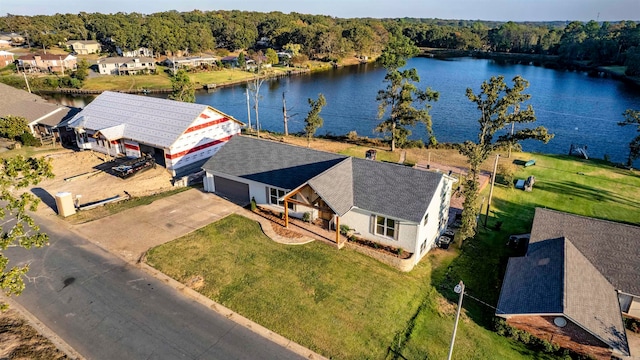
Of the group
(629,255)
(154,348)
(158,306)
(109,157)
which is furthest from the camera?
(109,157)

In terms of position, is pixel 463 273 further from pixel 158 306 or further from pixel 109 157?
pixel 109 157

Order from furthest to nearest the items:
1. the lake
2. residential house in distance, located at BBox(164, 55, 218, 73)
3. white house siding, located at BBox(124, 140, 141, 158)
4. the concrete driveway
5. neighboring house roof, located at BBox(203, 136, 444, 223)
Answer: residential house in distance, located at BBox(164, 55, 218, 73) < the lake < white house siding, located at BBox(124, 140, 141, 158) < the concrete driveway < neighboring house roof, located at BBox(203, 136, 444, 223)

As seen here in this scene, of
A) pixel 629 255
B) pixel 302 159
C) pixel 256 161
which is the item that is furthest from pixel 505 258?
pixel 256 161

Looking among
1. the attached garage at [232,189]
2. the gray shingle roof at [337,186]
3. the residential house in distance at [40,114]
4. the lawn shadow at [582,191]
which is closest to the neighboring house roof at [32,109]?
the residential house in distance at [40,114]

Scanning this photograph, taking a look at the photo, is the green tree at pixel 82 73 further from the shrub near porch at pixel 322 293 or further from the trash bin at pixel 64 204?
the shrub near porch at pixel 322 293

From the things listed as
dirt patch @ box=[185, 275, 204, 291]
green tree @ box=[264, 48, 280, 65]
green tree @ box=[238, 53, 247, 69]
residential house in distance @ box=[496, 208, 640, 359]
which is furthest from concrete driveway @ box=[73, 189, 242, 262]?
green tree @ box=[264, 48, 280, 65]

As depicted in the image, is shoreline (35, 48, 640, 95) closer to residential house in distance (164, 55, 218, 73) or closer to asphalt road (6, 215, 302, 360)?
residential house in distance (164, 55, 218, 73)
